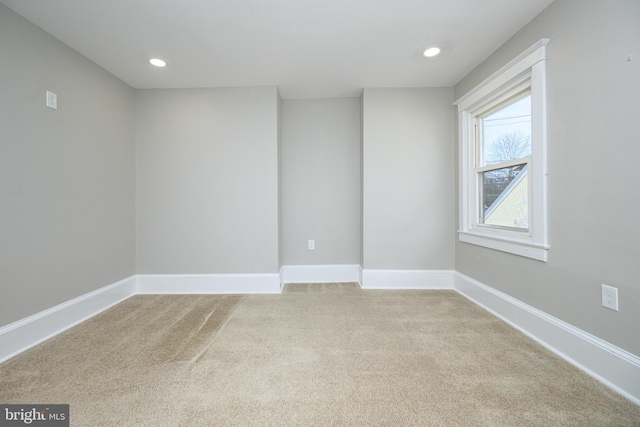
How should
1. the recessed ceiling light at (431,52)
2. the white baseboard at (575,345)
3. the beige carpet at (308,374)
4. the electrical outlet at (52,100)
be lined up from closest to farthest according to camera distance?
the beige carpet at (308,374) < the white baseboard at (575,345) < the electrical outlet at (52,100) < the recessed ceiling light at (431,52)

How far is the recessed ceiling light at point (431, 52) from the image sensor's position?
7.47 feet

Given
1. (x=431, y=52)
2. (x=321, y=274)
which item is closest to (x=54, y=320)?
(x=321, y=274)

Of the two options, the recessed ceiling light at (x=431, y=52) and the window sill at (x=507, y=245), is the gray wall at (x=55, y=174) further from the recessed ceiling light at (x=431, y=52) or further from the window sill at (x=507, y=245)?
the window sill at (x=507, y=245)

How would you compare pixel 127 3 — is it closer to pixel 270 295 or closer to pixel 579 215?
pixel 270 295

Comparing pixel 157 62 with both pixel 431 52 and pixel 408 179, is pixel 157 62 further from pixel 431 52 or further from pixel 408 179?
pixel 408 179

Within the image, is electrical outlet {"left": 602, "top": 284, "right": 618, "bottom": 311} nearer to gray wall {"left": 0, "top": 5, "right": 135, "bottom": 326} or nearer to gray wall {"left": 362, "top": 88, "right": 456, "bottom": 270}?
gray wall {"left": 362, "top": 88, "right": 456, "bottom": 270}

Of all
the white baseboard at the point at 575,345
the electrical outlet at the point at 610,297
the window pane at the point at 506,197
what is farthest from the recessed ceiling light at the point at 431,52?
the white baseboard at the point at 575,345

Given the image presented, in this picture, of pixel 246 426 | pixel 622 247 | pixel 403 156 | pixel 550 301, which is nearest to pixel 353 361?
pixel 246 426

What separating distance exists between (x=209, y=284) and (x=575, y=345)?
320cm

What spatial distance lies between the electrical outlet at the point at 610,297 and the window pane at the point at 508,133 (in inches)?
43.2

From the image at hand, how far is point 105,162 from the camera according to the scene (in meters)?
2.57

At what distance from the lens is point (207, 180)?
2994 mm

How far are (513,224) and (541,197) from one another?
48 cm

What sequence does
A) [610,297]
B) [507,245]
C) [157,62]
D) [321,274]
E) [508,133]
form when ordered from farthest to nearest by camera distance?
[321,274], [157,62], [508,133], [507,245], [610,297]
